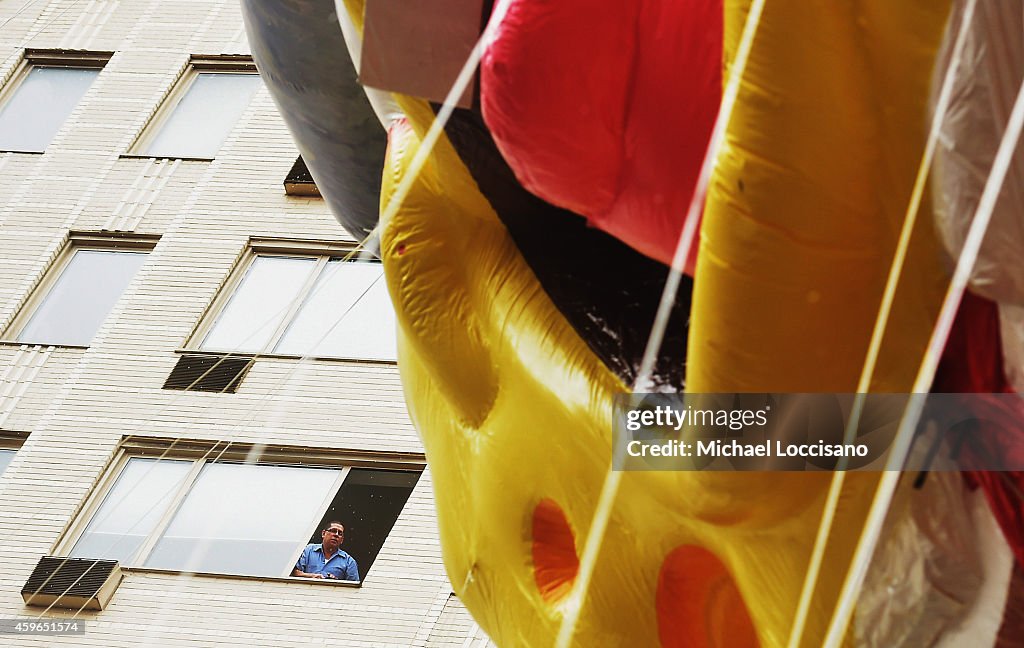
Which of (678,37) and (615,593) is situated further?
(615,593)

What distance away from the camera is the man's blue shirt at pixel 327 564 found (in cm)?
734

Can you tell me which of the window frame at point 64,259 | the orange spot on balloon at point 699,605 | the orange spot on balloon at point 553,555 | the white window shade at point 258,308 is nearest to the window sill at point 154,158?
the window frame at point 64,259

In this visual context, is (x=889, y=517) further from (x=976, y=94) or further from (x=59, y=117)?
(x=59, y=117)

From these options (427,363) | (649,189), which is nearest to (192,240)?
(427,363)

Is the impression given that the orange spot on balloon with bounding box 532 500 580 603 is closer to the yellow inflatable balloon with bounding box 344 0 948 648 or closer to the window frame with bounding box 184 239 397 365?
the yellow inflatable balloon with bounding box 344 0 948 648

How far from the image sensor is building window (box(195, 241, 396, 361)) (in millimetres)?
8492

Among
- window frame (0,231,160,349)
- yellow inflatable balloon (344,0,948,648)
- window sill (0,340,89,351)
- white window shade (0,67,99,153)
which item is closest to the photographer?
yellow inflatable balloon (344,0,948,648)

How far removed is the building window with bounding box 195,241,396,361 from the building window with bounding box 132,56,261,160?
48.7 inches

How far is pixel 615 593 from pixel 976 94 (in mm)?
1027

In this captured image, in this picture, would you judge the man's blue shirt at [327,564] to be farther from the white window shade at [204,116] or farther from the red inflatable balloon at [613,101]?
the red inflatable balloon at [613,101]

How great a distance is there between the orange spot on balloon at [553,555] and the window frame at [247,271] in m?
5.99

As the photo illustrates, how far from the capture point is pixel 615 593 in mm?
2209

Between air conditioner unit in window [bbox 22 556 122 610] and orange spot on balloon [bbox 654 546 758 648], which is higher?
air conditioner unit in window [bbox 22 556 122 610]

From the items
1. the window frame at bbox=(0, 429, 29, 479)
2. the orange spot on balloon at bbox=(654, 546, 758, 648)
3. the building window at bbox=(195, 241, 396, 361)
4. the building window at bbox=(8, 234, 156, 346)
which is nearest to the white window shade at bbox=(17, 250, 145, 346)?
the building window at bbox=(8, 234, 156, 346)
